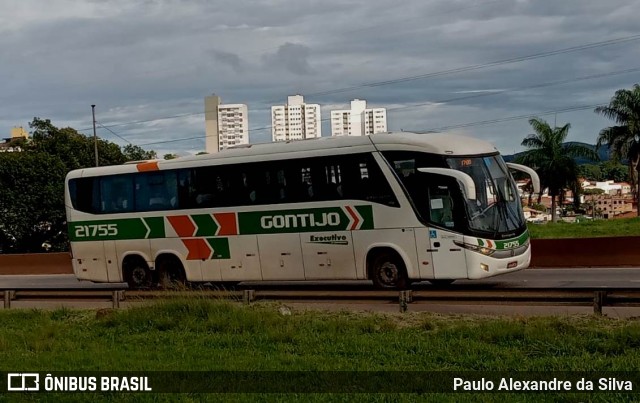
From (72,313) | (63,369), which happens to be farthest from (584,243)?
(63,369)

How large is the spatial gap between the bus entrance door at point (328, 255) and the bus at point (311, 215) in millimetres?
27

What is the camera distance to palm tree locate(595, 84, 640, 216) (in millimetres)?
51938

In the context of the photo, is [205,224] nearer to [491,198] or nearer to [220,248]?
[220,248]

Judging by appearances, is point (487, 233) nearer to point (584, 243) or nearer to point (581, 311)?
point (581, 311)

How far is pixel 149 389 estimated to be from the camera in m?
9.34

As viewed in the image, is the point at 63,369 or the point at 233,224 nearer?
the point at 63,369

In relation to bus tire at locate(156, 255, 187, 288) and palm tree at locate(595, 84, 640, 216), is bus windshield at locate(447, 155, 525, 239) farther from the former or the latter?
palm tree at locate(595, 84, 640, 216)

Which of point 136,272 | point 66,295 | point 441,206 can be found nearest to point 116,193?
point 136,272

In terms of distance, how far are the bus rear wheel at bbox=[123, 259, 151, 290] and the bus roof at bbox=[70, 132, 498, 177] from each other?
3.00m

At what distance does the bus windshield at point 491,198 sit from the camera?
17.7m

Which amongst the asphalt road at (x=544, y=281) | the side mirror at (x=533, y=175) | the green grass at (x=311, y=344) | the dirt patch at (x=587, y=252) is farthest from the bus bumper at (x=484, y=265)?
the dirt patch at (x=587, y=252)

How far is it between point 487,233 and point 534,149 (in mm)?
34895

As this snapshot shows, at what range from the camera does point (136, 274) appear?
23.1 metres

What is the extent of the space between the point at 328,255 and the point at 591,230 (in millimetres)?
17435
